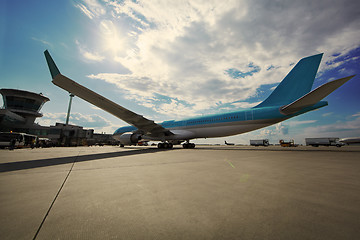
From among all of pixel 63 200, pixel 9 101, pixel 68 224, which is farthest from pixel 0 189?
pixel 9 101

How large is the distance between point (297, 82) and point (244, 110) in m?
5.01

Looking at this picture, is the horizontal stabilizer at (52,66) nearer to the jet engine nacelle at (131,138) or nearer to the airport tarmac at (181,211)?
the airport tarmac at (181,211)

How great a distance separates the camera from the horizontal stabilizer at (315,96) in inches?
340

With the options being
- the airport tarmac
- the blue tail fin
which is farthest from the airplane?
the airport tarmac

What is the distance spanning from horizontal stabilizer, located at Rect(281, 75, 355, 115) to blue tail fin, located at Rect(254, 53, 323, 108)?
1.63 m

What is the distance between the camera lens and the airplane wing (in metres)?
8.69

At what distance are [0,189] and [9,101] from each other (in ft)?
234

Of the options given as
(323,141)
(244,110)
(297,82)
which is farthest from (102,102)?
(323,141)

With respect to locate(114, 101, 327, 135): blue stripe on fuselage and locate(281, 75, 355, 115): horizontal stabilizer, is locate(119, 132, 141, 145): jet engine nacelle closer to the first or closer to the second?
locate(114, 101, 327, 135): blue stripe on fuselage

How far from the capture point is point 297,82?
12820 mm

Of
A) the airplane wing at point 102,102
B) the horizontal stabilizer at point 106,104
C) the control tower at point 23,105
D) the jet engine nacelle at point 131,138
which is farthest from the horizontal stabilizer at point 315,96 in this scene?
the control tower at point 23,105

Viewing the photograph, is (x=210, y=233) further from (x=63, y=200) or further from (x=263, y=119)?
(x=263, y=119)

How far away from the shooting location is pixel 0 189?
239 cm

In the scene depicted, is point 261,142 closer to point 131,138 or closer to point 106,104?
point 131,138
